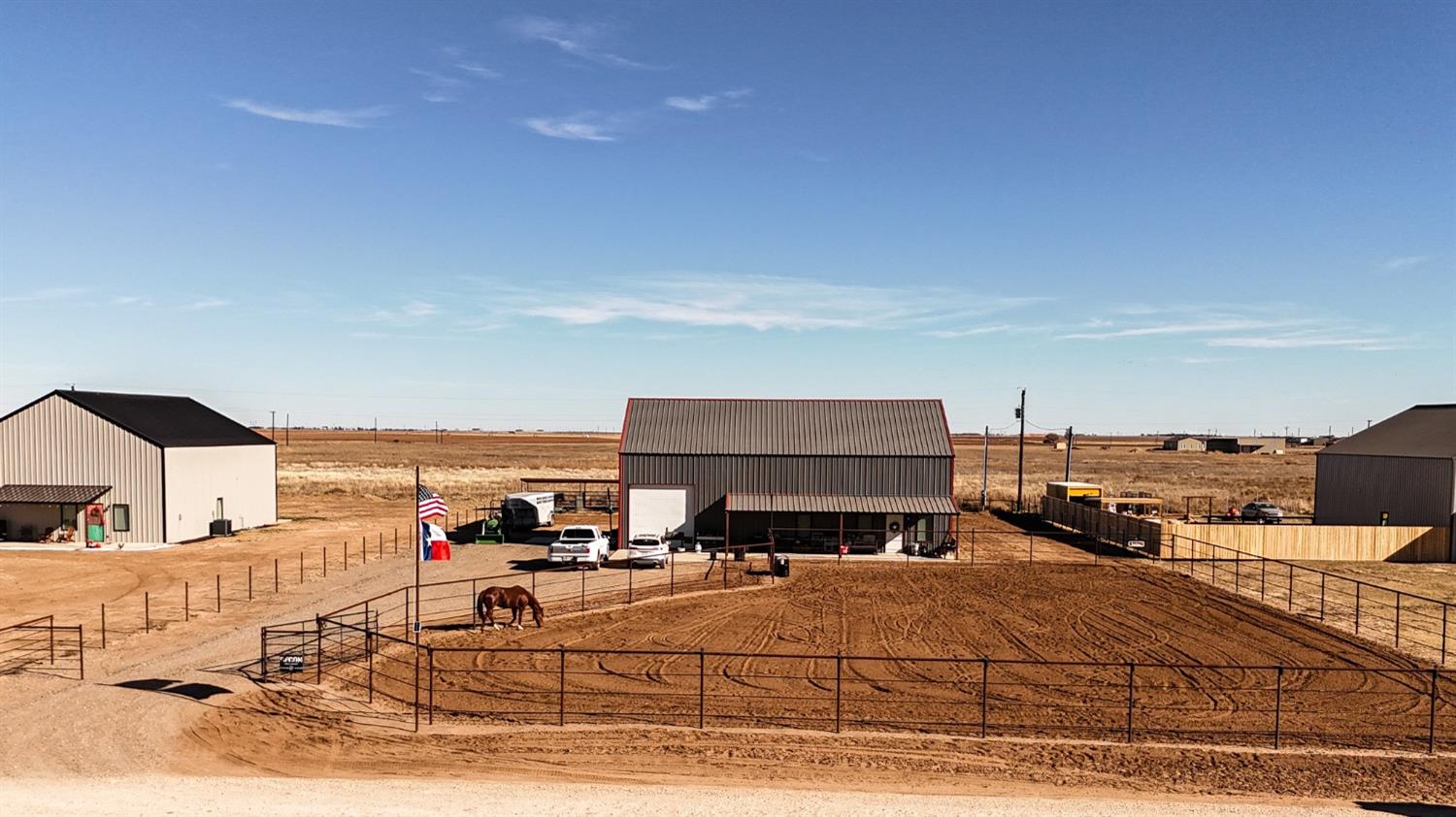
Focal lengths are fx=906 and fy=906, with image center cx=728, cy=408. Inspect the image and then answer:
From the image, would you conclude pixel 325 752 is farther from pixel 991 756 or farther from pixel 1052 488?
pixel 1052 488

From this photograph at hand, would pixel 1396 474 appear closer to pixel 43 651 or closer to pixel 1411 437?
pixel 1411 437

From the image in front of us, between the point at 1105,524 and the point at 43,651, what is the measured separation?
46865 millimetres

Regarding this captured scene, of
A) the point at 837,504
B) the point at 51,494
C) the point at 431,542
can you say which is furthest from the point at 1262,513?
the point at 51,494

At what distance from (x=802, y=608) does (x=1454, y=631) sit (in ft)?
66.7

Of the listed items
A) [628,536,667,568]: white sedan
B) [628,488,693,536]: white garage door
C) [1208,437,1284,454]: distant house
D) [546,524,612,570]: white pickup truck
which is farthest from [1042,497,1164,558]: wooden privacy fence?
[1208,437,1284,454]: distant house

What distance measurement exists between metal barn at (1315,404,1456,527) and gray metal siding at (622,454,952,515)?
25.5 m

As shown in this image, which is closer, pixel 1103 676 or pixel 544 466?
pixel 1103 676

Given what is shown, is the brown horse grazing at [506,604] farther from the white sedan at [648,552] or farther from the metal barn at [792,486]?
the metal barn at [792,486]

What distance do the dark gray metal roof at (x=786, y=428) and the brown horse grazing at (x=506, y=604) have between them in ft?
59.4

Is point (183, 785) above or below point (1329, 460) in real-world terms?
below

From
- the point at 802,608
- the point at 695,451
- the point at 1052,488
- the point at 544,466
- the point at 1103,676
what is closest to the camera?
the point at 1103,676

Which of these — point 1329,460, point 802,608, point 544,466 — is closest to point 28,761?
point 802,608

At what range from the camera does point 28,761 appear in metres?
16.1

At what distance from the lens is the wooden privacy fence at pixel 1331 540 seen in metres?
44.5
